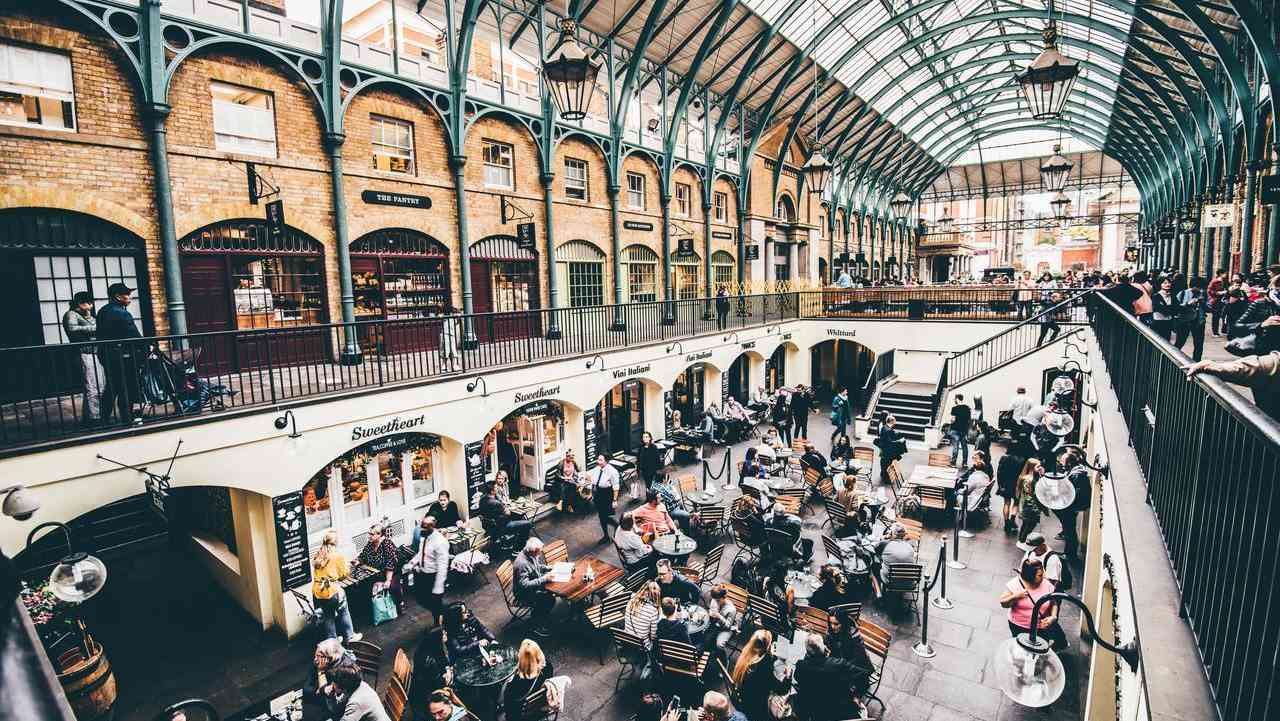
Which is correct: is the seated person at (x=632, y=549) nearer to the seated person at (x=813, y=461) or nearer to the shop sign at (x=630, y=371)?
the seated person at (x=813, y=461)

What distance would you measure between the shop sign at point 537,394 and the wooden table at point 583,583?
162 inches

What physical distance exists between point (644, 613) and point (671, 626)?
82cm

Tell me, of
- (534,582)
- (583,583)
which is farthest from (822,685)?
(534,582)

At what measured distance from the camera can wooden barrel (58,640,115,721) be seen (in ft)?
24.2

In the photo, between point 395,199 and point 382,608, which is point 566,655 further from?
point 395,199

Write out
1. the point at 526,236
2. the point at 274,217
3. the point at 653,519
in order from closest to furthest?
the point at 653,519, the point at 274,217, the point at 526,236

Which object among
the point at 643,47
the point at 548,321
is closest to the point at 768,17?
the point at 643,47

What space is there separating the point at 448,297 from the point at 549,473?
16.2 feet

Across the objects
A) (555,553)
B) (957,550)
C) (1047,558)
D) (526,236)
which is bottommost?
(957,550)

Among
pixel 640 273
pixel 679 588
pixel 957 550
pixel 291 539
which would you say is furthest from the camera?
pixel 640 273

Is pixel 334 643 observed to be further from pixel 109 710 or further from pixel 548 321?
pixel 548 321

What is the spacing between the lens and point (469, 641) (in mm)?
7477

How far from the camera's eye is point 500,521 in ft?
37.0

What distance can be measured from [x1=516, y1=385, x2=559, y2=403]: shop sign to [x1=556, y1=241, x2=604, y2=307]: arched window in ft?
18.4
